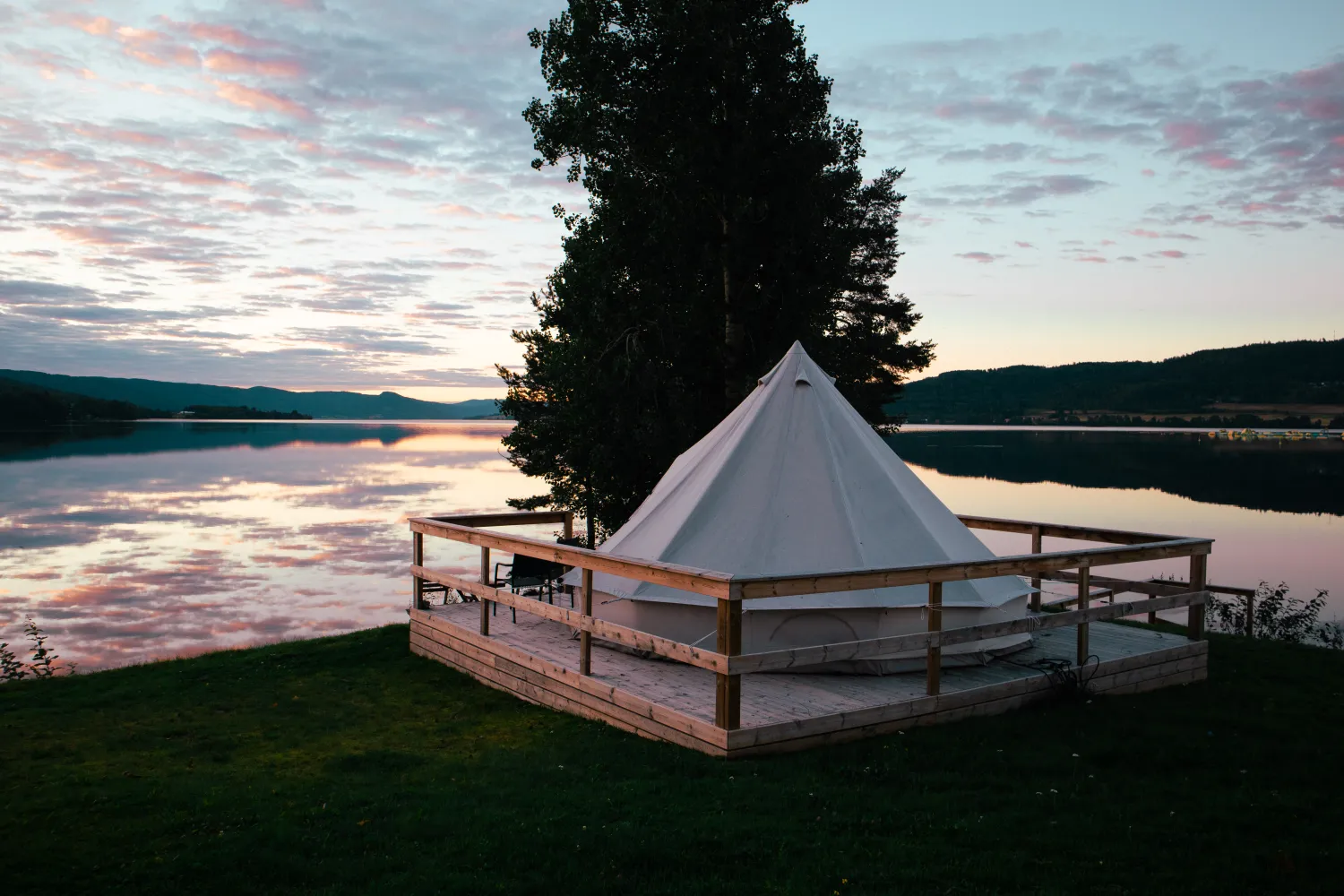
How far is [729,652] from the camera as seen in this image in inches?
241

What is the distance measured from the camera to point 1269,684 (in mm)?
8836

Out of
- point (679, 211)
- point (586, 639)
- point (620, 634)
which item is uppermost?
point (679, 211)

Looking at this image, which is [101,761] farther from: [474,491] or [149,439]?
[149,439]

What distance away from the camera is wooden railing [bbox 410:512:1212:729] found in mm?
6156

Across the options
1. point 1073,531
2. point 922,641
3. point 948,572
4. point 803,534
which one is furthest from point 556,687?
point 1073,531

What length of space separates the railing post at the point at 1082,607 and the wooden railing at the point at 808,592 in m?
0.01

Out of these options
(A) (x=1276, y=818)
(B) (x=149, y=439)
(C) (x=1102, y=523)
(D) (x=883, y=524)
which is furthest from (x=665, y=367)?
(B) (x=149, y=439)

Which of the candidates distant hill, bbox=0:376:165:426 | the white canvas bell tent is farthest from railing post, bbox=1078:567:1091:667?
distant hill, bbox=0:376:165:426

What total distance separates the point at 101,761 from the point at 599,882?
481cm

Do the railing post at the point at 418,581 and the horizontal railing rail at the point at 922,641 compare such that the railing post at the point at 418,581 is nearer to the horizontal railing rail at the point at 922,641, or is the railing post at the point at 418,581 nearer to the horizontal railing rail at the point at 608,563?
the horizontal railing rail at the point at 608,563

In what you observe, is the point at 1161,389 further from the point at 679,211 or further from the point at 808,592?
the point at 808,592

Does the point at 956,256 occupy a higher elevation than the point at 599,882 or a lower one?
higher

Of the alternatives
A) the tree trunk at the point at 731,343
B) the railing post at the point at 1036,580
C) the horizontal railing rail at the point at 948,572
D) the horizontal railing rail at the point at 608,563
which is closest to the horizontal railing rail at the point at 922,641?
the horizontal railing rail at the point at 948,572

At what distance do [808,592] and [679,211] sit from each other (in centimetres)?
912
